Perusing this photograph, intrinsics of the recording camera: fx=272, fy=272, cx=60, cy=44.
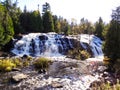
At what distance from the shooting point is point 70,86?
801 inches

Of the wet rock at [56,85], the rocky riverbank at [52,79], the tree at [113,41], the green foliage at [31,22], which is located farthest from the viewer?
the green foliage at [31,22]

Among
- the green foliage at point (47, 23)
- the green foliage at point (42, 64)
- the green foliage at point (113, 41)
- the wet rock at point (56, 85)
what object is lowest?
the wet rock at point (56, 85)

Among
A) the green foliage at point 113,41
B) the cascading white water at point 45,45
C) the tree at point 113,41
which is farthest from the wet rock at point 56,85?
the cascading white water at point 45,45

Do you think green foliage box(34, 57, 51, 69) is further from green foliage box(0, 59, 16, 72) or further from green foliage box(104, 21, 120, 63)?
green foliage box(104, 21, 120, 63)

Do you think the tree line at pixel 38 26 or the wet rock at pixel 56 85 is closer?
the wet rock at pixel 56 85

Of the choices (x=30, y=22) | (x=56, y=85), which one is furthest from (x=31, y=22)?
(x=56, y=85)

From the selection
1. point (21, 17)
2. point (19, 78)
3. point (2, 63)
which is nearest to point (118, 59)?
point (19, 78)

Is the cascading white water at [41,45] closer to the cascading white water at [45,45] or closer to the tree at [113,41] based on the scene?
the cascading white water at [45,45]

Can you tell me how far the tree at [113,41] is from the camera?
27.1 metres

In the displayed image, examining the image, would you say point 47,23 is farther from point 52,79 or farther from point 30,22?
point 52,79

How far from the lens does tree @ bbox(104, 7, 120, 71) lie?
89.0 feet

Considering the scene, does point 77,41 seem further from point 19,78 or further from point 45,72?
point 19,78

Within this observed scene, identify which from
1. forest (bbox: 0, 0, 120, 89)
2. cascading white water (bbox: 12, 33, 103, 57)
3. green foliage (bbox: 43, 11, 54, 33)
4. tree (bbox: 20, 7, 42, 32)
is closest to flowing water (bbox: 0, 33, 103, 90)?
cascading white water (bbox: 12, 33, 103, 57)

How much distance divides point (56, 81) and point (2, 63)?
28.6 feet
